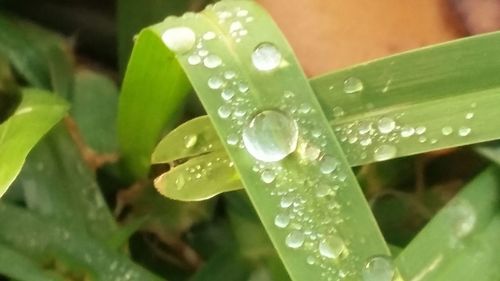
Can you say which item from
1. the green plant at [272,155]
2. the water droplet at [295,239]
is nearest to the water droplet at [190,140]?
the green plant at [272,155]

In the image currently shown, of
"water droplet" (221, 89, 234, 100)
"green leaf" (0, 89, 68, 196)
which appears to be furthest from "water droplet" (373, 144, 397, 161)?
"green leaf" (0, 89, 68, 196)

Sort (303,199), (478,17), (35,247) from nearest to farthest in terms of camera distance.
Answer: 1. (303,199)
2. (35,247)
3. (478,17)

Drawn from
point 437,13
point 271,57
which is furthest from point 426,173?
point 271,57

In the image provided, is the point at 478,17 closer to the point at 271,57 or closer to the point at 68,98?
the point at 271,57

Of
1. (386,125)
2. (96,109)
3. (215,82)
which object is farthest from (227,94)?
(96,109)

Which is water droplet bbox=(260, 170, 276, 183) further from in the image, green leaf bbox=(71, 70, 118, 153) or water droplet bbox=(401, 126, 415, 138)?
green leaf bbox=(71, 70, 118, 153)

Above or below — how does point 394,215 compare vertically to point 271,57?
below

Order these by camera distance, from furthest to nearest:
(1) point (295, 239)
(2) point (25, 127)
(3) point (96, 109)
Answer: (3) point (96, 109) → (2) point (25, 127) → (1) point (295, 239)

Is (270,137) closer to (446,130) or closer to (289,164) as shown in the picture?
(289,164)
